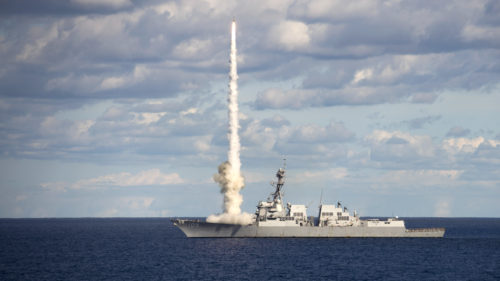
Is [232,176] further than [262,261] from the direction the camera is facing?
Yes

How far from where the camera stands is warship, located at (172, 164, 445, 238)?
→ 10362 cm

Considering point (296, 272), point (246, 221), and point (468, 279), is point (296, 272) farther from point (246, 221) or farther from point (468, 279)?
point (246, 221)

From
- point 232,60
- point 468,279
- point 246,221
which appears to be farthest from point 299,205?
point 468,279

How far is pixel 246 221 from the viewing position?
336 feet

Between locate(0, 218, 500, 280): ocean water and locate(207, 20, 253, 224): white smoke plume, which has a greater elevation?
locate(207, 20, 253, 224): white smoke plume

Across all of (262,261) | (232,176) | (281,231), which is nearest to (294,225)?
(281,231)

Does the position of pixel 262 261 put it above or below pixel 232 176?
below

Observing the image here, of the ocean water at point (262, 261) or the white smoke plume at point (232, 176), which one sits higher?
the white smoke plume at point (232, 176)

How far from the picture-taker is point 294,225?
104 metres

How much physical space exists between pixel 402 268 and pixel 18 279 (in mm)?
40460

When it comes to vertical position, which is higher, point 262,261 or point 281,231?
point 281,231

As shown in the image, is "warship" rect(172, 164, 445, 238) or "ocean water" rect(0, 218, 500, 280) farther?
"warship" rect(172, 164, 445, 238)

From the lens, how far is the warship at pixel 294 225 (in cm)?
10362

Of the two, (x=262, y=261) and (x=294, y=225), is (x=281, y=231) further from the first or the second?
(x=262, y=261)
